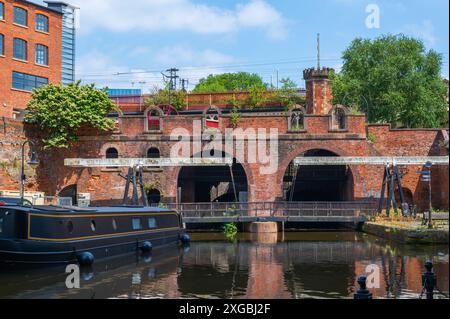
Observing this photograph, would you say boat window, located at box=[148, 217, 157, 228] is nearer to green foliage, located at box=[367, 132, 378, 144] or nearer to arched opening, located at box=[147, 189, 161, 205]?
arched opening, located at box=[147, 189, 161, 205]

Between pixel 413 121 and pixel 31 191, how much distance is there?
28731 mm

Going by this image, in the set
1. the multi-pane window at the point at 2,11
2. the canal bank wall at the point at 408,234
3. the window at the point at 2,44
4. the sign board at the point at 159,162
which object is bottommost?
the canal bank wall at the point at 408,234

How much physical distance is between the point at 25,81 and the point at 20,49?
242cm

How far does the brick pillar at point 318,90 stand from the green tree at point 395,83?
103 cm

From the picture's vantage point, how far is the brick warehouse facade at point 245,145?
38062mm

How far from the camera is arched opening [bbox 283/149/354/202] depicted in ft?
133

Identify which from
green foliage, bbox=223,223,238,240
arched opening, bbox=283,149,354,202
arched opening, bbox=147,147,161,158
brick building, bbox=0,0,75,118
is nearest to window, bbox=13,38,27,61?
brick building, bbox=0,0,75,118

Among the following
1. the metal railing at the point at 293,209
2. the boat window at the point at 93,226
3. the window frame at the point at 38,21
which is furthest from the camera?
the window frame at the point at 38,21

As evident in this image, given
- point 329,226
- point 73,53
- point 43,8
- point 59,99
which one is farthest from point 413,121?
point 73,53

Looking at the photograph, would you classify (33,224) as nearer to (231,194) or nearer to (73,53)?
(231,194)

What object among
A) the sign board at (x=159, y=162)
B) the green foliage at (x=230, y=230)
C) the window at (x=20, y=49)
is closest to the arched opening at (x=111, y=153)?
the sign board at (x=159, y=162)

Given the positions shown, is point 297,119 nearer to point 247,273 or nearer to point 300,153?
point 300,153

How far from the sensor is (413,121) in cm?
4822

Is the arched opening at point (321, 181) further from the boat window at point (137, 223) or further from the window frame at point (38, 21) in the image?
the window frame at point (38, 21)
